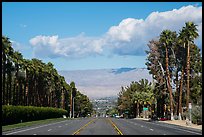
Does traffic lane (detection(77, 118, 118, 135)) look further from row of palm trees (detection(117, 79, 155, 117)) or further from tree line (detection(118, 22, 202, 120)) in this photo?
row of palm trees (detection(117, 79, 155, 117))

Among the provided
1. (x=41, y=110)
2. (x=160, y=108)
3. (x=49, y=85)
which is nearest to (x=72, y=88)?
(x=49, y=85)

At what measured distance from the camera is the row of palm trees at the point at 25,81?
67.8 metres

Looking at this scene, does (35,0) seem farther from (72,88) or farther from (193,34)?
(72,88)

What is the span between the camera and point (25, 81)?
3127 inches

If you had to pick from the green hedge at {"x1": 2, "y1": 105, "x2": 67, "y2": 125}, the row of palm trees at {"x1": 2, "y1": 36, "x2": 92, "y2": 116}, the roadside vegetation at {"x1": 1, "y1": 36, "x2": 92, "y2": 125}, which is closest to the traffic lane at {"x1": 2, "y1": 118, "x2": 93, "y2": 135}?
the green hedge at {"x1": 2, "y1": 105, "x2": 67, "y2": 125}

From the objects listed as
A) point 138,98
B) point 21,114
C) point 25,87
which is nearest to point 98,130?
→ point 21,114

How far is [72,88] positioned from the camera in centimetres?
16688

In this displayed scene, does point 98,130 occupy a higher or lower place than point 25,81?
lower

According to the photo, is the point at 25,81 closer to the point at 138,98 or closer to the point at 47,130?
the point at 47,130

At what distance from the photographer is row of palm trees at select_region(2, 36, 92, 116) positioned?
6775 centimetres

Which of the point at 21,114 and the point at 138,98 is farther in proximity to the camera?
the point at 138,98

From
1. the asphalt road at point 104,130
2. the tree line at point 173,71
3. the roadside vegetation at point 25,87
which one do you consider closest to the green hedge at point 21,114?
the roadside vegetation at point 25,87

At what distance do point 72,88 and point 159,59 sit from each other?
71.7m

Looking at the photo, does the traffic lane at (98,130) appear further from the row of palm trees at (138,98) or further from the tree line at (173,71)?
the row of palm trees at (138,98)
